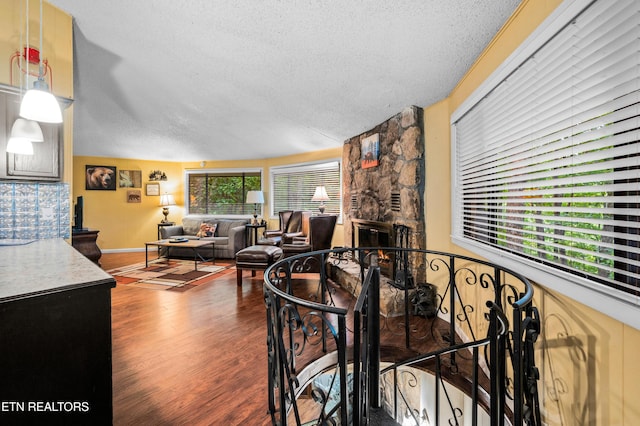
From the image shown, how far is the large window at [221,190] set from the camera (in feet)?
23.2

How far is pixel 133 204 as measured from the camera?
6.89 meters

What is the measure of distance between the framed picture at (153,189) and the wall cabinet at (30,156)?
204 inches

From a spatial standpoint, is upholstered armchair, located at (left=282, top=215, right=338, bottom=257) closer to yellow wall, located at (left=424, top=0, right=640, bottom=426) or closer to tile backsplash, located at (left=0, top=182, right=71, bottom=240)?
tile backsplash, located at (left=0, top=182, right=71, bottom=240)

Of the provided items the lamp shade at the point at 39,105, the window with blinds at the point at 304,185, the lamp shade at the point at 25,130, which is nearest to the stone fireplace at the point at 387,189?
the window with blinds at the point at 304,185

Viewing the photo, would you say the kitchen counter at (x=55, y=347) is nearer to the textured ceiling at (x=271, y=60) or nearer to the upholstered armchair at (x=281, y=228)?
the textured ceiling at (x=271, y=60)

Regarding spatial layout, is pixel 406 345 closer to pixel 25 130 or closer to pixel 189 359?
pixel 189 359

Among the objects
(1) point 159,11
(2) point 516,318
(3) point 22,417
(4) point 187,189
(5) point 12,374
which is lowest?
(3) point 22,417

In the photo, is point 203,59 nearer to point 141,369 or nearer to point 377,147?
point 377,147

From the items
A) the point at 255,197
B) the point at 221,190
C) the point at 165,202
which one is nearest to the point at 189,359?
the point at 255,197

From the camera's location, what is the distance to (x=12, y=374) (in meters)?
0.93

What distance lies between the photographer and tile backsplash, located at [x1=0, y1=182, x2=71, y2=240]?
212 cm

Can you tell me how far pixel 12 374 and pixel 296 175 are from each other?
5503mm

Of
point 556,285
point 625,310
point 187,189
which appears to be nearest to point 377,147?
point 556,285

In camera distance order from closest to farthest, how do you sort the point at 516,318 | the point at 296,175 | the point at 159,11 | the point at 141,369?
the point at 516,318 < the point at 141,369 < the point at 159,11 < the point at 296,175
